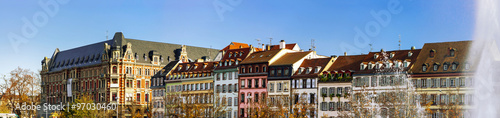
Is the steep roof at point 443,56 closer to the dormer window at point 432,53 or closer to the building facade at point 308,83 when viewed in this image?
the dormer window at point 432,53

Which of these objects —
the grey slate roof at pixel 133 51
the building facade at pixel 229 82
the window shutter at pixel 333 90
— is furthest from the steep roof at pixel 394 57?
the grey slate roof at pixel 133 51

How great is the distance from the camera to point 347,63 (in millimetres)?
107875

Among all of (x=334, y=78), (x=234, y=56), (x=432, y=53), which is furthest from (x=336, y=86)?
(x=234, y=56)

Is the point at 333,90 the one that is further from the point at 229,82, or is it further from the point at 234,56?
the point at 234,56

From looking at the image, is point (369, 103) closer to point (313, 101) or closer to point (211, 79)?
point (313, 101)

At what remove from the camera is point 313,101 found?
361 feet

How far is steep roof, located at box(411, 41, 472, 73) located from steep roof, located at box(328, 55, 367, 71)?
10584 mm

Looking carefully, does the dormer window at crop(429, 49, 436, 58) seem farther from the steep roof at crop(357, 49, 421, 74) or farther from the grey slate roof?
the grey slate roof

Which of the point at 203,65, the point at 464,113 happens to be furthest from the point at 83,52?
the point at 464,113

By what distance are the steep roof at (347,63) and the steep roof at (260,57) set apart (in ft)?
43.6

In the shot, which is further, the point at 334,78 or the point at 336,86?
the point at 334,78

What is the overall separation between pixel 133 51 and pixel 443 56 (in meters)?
87.4

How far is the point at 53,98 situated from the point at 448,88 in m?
119

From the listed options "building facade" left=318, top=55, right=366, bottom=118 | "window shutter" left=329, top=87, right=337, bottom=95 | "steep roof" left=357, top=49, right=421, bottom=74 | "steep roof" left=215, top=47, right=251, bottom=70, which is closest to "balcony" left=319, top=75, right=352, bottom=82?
"building facade" left=318, top=55, right=366, bottom=118
